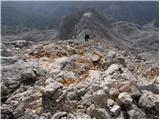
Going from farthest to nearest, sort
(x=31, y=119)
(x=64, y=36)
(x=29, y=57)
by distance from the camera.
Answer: (x=64, y=36) → (x=29, y=57) → (x=31, y=119)

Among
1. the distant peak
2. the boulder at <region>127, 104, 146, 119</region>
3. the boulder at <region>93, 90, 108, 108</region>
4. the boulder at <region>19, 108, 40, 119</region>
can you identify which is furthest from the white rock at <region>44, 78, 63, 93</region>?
the distant peak

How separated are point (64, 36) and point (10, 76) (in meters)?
77.3

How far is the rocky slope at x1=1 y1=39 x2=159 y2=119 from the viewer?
1072 centimetres

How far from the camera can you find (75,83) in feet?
40.3

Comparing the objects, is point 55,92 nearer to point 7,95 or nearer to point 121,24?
point 7,95

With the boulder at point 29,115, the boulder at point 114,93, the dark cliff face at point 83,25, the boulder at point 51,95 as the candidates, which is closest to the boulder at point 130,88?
the boulder at point 114,93

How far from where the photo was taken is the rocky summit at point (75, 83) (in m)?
10.7

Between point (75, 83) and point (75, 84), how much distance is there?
14 centimetres

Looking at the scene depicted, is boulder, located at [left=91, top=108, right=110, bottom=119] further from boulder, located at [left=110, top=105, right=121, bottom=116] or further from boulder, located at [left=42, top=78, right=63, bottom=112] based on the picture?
boulder, located at [left=42, top=78, right=63, bottom=112]

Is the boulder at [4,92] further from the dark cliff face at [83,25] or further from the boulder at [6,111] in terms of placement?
the dark cliff face at [83,25]

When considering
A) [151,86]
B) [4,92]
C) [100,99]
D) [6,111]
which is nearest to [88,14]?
[151,86]

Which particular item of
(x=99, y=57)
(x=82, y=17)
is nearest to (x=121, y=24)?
(x=82, y=17)

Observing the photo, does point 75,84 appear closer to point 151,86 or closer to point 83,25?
point 151,86

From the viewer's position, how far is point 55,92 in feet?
37.1
